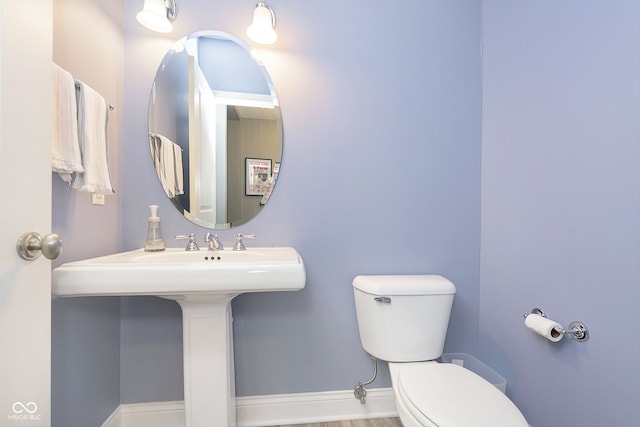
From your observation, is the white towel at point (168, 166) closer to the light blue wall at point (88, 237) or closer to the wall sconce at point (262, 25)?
the light blue wall at point (88, 237)

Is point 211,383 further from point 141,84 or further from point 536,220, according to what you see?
point 536,220

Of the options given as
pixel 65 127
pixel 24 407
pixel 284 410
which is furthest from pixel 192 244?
pixel 284 410

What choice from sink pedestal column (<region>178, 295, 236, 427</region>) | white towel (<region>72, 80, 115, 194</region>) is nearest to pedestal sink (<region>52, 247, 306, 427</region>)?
sink pedestal column (<region>178, 295, 236, 427</region>)

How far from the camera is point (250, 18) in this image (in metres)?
1.29

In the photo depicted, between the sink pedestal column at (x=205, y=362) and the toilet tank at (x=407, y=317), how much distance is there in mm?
608

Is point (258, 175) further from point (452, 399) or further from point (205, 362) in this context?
point (452, 399)

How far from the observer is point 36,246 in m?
0.54

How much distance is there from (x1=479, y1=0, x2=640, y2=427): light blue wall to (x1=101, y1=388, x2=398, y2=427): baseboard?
617mm

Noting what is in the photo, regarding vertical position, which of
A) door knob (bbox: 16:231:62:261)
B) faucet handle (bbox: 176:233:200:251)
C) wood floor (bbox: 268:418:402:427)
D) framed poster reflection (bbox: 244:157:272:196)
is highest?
framed poster reflection (bbox: 244:157:272:196)

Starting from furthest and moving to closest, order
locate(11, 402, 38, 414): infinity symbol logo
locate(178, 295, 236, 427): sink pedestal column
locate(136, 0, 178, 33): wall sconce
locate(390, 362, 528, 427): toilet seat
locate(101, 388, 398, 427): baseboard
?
locate(101, 388, 398, 427): baseboard → locate(136, 0, 178, 33): wall sconce → locate(178, 295, 236, 427): sink pedestal column → locate(390, 362, 528, 427): toilet seat → locate(11, 402, 38, 414): infinity symbol logo

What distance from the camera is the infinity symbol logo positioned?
0.51m

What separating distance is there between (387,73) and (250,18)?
706 millimetres

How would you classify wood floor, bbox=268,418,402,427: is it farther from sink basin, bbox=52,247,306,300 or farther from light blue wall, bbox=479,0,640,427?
sink basin, bbox=52,247,306,300

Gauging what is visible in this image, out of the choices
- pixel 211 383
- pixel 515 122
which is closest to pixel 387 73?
pixel 515 122
